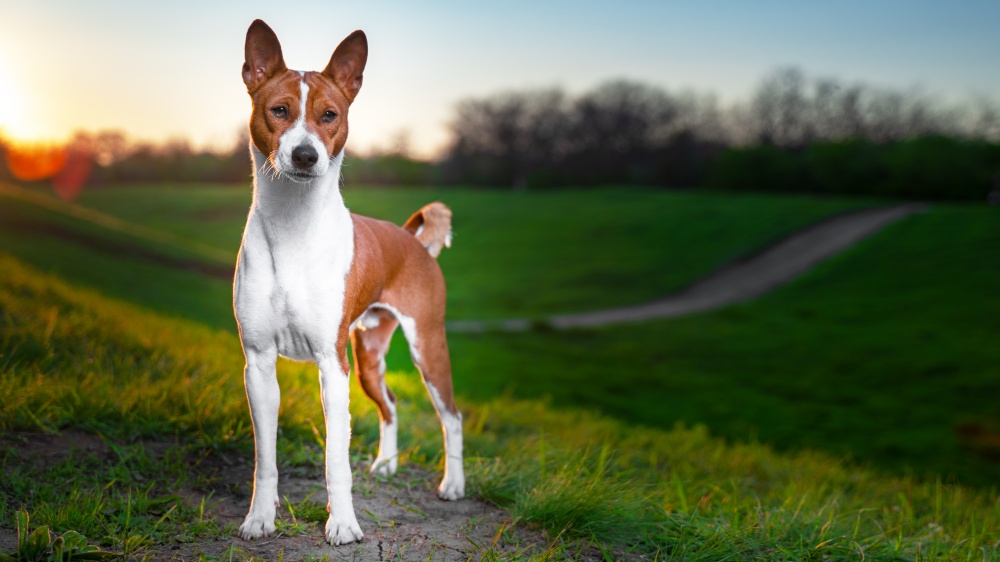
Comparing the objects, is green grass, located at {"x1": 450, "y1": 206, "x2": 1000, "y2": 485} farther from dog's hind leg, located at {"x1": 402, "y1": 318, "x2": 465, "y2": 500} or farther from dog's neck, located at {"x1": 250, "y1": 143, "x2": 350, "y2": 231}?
dog's neck, located at {"x1": 250, "y1": 143, "x2": 350, "y2": 231}

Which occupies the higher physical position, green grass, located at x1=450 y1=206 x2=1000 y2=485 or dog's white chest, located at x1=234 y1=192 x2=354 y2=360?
dog's white chest, located at x1=234 y1=192 x2=354 y2=360

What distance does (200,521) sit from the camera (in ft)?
13.6

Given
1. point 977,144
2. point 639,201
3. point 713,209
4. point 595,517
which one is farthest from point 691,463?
point 977,144

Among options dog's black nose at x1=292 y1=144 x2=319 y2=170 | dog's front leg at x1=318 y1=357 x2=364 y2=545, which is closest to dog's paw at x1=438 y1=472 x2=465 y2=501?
dog's front leg at x1=318 y1=357 x2=364 y2=545

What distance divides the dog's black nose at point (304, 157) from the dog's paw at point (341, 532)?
1.88m

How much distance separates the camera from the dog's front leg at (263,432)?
13.1 feet

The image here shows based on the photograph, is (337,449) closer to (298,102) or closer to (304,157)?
(304,157)

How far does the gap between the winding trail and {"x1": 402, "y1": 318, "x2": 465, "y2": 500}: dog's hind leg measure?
1668 centimetres

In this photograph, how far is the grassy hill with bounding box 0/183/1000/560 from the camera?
4.52 meters

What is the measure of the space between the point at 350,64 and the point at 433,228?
1552mm

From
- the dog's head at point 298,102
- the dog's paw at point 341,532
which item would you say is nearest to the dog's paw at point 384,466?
the dog's paw at point 341,532

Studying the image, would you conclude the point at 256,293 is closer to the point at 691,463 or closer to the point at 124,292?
the point at 691,463

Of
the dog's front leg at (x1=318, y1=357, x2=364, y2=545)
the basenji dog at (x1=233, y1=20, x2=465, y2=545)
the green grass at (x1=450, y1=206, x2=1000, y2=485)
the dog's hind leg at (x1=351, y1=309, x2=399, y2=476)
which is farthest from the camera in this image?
the green grass at (x1=450, y1=206, x2=1000, y2=485)

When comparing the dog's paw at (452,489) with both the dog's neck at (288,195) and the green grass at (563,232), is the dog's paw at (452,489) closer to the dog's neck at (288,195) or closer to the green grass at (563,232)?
the dog's neck at (288,195)
